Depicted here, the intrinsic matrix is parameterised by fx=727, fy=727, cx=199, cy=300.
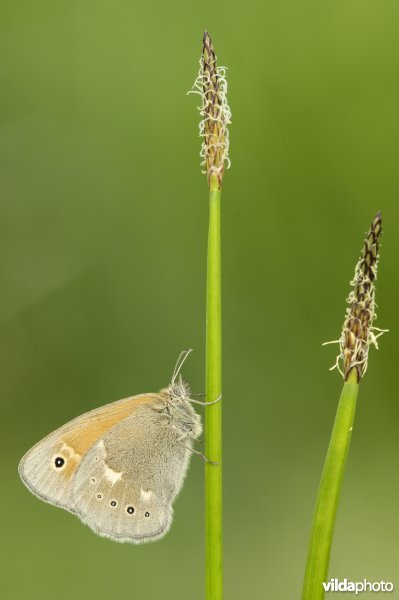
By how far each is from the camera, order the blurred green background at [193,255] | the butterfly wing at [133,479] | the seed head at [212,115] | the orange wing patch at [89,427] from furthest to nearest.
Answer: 1. the blurred green background at [193,255]
2. the orange wing patch at [89,427]
3. the butterfly wing at [133,479]
4. the seed head at [212,115]

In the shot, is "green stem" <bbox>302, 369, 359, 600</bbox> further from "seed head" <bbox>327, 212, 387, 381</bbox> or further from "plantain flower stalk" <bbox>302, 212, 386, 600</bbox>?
"seed head" <bbox>327, 212, 387, 381</bbox>

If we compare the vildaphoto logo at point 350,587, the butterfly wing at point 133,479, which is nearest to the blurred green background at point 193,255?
the butterfly wing at point 133,479

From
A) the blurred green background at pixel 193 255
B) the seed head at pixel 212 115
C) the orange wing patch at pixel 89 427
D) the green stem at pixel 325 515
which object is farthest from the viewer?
the blurred green background at pixel 193 255

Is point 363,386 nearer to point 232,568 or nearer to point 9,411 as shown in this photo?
point 232,568

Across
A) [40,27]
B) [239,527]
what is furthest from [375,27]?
[239,527]

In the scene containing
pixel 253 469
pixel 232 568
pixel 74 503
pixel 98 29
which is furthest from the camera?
pixel 98 29

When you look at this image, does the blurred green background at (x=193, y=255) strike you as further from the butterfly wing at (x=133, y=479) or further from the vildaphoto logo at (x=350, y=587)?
the vildaphoto logo at (x=350, y=587)

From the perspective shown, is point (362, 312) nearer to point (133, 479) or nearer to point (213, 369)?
point (213, 369)
